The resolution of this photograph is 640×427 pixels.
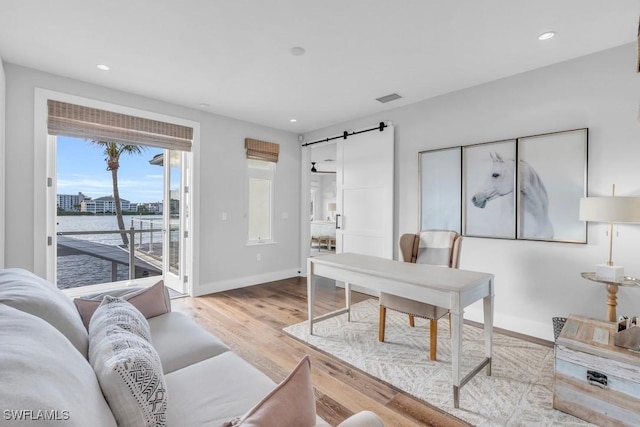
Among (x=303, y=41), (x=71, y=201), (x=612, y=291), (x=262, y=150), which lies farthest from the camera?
(x=262, y=150)

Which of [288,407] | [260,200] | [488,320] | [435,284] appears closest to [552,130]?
[488,320]

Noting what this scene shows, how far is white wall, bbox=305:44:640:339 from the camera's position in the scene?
244 centimetres

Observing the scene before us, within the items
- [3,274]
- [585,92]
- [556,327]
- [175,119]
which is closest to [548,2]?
[585,92]

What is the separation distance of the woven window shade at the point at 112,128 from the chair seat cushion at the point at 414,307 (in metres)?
3.19

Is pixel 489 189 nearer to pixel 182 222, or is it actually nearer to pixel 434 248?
pixel 434 248

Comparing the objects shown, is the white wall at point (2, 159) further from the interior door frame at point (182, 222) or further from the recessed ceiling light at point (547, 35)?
the recessed ceiling light at point (547, 35)

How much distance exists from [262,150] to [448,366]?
3758mm

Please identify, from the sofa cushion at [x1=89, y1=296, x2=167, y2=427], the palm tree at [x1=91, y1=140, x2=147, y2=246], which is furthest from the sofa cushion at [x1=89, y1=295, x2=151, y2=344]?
the palm tree at [x1=91, y1=140, x2=147, y2=246]

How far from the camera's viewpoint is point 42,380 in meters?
0.64

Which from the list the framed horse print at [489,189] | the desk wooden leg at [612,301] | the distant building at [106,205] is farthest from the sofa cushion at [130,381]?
the distant building at [106,205]

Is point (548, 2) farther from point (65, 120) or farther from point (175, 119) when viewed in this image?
point (65, 120)

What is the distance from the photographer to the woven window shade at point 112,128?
3.07m

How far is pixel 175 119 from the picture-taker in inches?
152

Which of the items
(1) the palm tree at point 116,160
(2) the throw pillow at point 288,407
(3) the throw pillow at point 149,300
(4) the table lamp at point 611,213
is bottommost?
(3) the throw pillow at point 149,300
